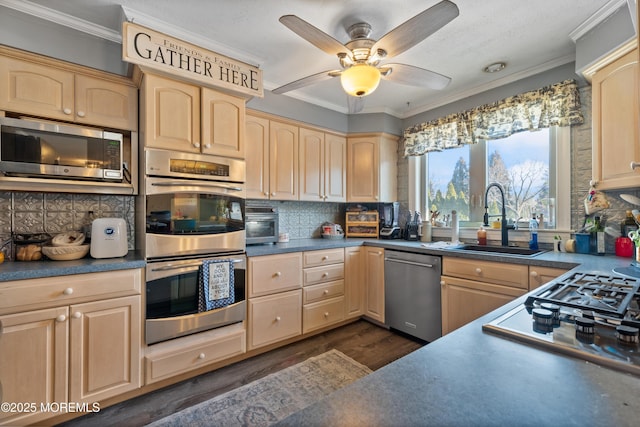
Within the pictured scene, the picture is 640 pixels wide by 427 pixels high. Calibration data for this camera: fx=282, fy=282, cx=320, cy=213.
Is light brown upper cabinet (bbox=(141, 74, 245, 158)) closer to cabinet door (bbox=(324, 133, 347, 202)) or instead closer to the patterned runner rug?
cabinet door (bbox=(324, 133, 347, 202))

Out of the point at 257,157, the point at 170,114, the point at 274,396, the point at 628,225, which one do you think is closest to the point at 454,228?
the point at 628,225

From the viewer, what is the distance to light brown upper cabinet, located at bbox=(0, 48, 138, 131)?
5.61ft

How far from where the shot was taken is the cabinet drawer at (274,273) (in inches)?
91.6

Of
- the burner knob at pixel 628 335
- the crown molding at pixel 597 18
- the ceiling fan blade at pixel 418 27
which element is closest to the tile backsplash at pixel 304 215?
the ceiling fan blade at pixel 418 27

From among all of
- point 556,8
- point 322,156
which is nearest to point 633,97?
point 556,8

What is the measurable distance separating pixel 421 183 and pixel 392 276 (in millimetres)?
1327

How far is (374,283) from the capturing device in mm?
2957

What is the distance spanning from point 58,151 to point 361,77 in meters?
1.97

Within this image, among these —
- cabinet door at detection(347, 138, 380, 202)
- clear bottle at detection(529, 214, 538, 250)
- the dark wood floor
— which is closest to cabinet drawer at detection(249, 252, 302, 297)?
the dark wood floor

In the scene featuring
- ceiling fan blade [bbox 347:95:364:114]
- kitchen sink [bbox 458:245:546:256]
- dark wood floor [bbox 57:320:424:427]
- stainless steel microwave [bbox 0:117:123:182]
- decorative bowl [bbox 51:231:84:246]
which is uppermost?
ceiling fan blade [bbox 347:95:364:114]

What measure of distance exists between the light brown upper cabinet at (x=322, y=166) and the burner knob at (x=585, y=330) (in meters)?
2.52

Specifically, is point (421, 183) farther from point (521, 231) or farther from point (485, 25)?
point (485, 25)

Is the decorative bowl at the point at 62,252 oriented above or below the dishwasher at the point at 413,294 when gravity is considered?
above

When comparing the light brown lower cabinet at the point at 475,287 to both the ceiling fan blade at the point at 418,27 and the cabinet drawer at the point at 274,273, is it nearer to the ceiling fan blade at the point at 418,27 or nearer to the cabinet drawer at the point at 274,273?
the cabinet drawer at the point at 274,273
